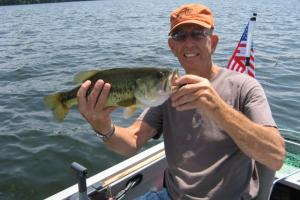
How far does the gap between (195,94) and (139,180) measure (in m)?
2.15

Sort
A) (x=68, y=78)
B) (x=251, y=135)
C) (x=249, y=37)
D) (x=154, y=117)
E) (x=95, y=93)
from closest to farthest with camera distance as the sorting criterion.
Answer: (x=251, y=135)
(x=95, y=93)
(x=154, y=117)
(x=249, y=37)
(x=68, y=78)

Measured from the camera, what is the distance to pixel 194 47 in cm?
346

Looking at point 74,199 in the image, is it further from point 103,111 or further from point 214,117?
A: point 214,117

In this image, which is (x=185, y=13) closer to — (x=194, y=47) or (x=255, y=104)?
(x=194, y=47)

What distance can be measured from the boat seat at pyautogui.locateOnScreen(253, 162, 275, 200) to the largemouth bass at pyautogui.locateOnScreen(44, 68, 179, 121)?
→ 3.62ft

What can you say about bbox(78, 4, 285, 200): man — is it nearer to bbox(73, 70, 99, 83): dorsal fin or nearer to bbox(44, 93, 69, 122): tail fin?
bbox(73, 70, 99, 83): dorsal fin

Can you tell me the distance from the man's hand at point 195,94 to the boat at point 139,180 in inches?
50.6

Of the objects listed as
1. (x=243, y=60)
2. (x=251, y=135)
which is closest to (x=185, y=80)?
(x=251, y=135)

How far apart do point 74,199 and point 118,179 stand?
0.59 metres

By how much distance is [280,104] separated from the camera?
10477 mm

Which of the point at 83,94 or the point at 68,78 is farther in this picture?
the point at 68,78

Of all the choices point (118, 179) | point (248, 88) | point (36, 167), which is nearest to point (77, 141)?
point (36, 167)

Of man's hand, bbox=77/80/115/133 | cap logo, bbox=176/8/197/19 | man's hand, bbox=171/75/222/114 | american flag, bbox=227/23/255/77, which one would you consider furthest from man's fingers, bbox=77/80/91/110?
american flag, bbox=227/23/255/77

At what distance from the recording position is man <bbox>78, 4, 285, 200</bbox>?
277cm
